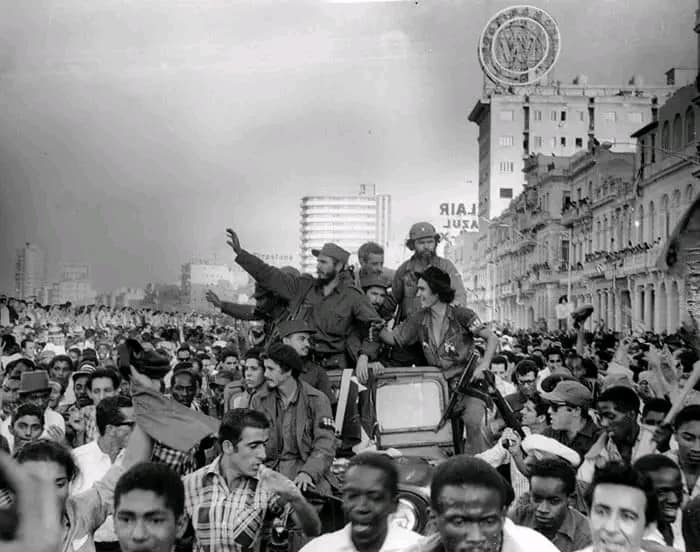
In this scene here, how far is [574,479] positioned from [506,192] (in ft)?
413

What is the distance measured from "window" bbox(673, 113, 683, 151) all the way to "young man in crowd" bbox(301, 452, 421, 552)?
4936 centimetres

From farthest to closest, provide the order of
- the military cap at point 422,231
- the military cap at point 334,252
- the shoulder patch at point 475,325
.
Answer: the military cap at point 422,231 < the military cap at point 334,252 < the shoulder patch at point 475,325

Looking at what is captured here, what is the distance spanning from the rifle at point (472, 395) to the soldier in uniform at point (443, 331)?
0.09 m

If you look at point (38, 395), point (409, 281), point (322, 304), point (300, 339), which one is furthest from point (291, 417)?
point (38, 395)

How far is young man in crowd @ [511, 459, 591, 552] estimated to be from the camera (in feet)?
17.1

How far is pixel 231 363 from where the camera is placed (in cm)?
1477

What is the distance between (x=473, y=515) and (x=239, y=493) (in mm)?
1519

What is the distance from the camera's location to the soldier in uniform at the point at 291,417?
21.5ft

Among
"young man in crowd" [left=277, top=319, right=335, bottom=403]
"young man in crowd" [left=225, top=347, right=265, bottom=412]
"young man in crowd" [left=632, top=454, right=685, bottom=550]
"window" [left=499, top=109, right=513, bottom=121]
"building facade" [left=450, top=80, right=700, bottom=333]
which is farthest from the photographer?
"window" [left=499, top=109, right=513, bottom=121]

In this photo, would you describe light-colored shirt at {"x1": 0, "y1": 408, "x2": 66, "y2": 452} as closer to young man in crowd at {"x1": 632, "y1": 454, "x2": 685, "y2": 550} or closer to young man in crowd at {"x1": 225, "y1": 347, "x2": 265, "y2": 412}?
young man in crowd at {"x1": 225, "y1": 347, "x2": 265, "y2": 412}

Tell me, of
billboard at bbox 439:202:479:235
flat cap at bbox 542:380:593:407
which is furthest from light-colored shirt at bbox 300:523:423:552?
billboard at bbox 439:202:479:235

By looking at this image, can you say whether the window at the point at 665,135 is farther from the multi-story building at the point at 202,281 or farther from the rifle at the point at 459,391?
the rifle at the point at 459,391

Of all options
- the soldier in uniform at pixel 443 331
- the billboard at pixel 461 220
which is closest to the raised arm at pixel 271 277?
the soldier in uniform at pixel 443 331

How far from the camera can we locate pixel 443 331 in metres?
8.23
